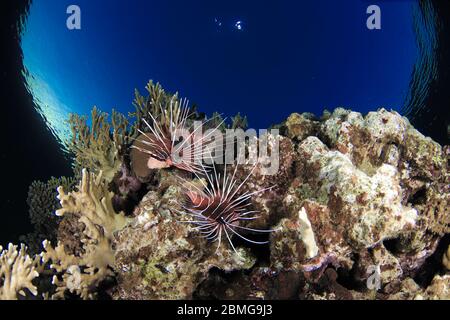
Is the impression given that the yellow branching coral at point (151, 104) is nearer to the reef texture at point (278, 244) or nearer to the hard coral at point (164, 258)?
the reef texture at point (278, 244)

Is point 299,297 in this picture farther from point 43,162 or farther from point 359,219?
point 43,162

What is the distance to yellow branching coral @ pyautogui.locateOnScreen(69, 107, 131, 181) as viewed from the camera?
4.94 meters

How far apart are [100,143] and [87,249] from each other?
1.85 meters

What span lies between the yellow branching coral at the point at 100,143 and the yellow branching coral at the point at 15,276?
1.69m

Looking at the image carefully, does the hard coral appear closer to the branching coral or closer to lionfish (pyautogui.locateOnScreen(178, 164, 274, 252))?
lionfish (pyautogui.locateOnScreen(178, 164, 274, 252))

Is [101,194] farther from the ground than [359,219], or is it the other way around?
[101,194]

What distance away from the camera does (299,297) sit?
10.8 ft

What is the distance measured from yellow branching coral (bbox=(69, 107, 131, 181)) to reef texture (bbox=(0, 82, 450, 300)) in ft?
2.52

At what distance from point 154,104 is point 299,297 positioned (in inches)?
151

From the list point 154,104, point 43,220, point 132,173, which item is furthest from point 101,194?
point 43,220

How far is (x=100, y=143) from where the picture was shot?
4.93 m

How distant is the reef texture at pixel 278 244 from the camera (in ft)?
11.5

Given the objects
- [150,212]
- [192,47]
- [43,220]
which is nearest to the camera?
[150,212]

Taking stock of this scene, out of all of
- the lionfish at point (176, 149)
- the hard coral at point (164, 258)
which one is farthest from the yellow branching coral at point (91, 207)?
the lionfish at point (176, 149)
